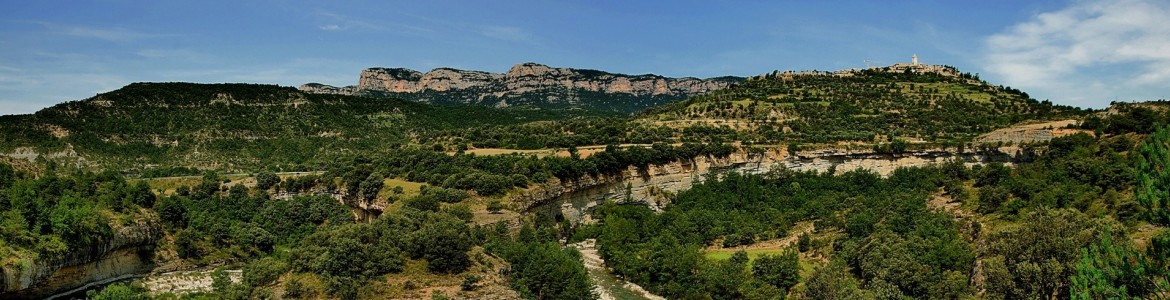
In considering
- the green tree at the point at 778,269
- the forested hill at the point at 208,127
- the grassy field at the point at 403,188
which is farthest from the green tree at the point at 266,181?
the green tree at the point at 778,269

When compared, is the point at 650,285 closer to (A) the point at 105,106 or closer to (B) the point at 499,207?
(B) the point at 499,207

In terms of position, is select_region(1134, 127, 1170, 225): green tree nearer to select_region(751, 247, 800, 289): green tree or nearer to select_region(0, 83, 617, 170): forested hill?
select_region(751, 247, 800, 289): green tree

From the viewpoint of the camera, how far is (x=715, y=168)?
66312 millimetres

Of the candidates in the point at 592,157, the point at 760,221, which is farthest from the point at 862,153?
the point at 592,157

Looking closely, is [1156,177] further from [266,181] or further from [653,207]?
[266,181]

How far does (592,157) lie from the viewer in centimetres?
6141

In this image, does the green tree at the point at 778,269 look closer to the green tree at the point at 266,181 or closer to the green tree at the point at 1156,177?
the green tree at the point at 1156,177

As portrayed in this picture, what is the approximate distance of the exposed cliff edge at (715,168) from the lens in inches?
2339

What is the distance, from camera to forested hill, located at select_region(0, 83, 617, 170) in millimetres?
84000

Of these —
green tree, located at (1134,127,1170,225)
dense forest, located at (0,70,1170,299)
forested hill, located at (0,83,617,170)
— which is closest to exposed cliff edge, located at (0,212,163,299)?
dense forest, located at (0,70,1170,299)

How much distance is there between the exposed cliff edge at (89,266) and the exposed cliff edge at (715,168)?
27.4 meters

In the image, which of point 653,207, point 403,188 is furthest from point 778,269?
point 653,207

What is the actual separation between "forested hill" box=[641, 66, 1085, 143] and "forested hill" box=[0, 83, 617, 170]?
121 ft

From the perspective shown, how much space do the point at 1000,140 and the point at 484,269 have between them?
158 feet
